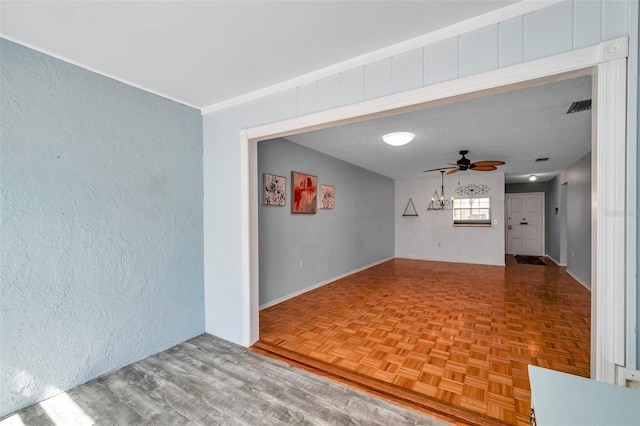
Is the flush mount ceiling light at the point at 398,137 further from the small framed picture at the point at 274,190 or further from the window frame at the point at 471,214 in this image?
the window frame at the point at 471,214

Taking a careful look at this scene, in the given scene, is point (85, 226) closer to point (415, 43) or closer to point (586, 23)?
point (415, 43)

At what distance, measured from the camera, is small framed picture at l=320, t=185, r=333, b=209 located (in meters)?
4.82

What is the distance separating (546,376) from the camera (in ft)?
3.35

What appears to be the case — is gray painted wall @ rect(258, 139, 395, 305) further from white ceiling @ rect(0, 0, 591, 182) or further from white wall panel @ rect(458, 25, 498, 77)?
white wall panel @ rect(458, 25, 498, 77)

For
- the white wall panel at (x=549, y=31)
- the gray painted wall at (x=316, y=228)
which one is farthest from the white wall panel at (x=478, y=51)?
the gray painted wall at (x=316, y=228)

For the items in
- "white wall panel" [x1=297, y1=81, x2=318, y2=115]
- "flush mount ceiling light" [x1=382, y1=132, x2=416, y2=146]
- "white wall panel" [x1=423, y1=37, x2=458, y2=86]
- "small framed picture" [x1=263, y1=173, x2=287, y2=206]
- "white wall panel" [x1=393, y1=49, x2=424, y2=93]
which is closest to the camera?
"white wall panel" [x1=423, y1=37, x2=458, y2=86]

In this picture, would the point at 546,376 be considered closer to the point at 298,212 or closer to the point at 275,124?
the point at 275,124

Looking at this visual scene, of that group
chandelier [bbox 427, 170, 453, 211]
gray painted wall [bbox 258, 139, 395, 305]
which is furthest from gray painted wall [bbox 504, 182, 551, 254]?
gray painted wall [bbox 258, 139, 395, 305]

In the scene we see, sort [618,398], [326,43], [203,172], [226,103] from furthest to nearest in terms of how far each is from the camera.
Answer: [203,172] < [226,103] < [326,43] < [618,398]

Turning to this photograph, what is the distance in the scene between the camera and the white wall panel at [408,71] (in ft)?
5.85

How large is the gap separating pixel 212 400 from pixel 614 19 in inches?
119

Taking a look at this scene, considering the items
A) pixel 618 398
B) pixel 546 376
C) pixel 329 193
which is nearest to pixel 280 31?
pixel 546 376

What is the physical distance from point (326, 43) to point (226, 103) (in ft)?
4.23

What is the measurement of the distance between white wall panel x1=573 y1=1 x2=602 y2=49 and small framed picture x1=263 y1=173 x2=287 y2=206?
3.08 meters
